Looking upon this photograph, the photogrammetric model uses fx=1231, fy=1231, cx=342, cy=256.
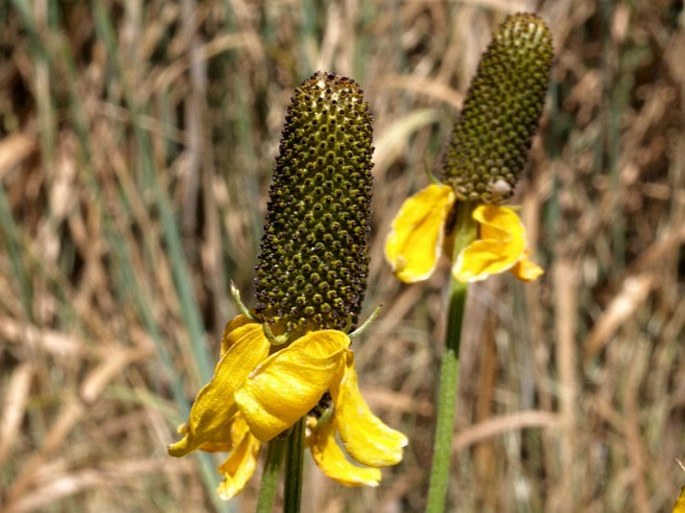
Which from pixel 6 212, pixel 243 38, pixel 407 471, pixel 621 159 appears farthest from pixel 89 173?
pixel 621 159

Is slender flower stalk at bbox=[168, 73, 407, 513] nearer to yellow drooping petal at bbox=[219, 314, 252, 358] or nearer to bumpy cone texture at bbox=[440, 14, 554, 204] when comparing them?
yellow drooping petal at bbox=[219, 314, 252, 358]

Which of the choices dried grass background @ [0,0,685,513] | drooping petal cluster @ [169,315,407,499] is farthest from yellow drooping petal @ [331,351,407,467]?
dried grass background @ [0,0,685,513]

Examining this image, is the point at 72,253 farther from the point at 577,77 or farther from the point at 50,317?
the point at 577,77

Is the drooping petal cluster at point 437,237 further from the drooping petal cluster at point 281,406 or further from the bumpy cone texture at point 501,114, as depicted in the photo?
the drooping petal cluster at point 281,406

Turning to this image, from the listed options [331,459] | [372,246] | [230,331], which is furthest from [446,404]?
[372,246]

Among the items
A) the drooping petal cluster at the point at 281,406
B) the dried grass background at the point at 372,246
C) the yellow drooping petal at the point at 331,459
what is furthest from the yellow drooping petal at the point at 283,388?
the dried grass background at the point at 372,246
